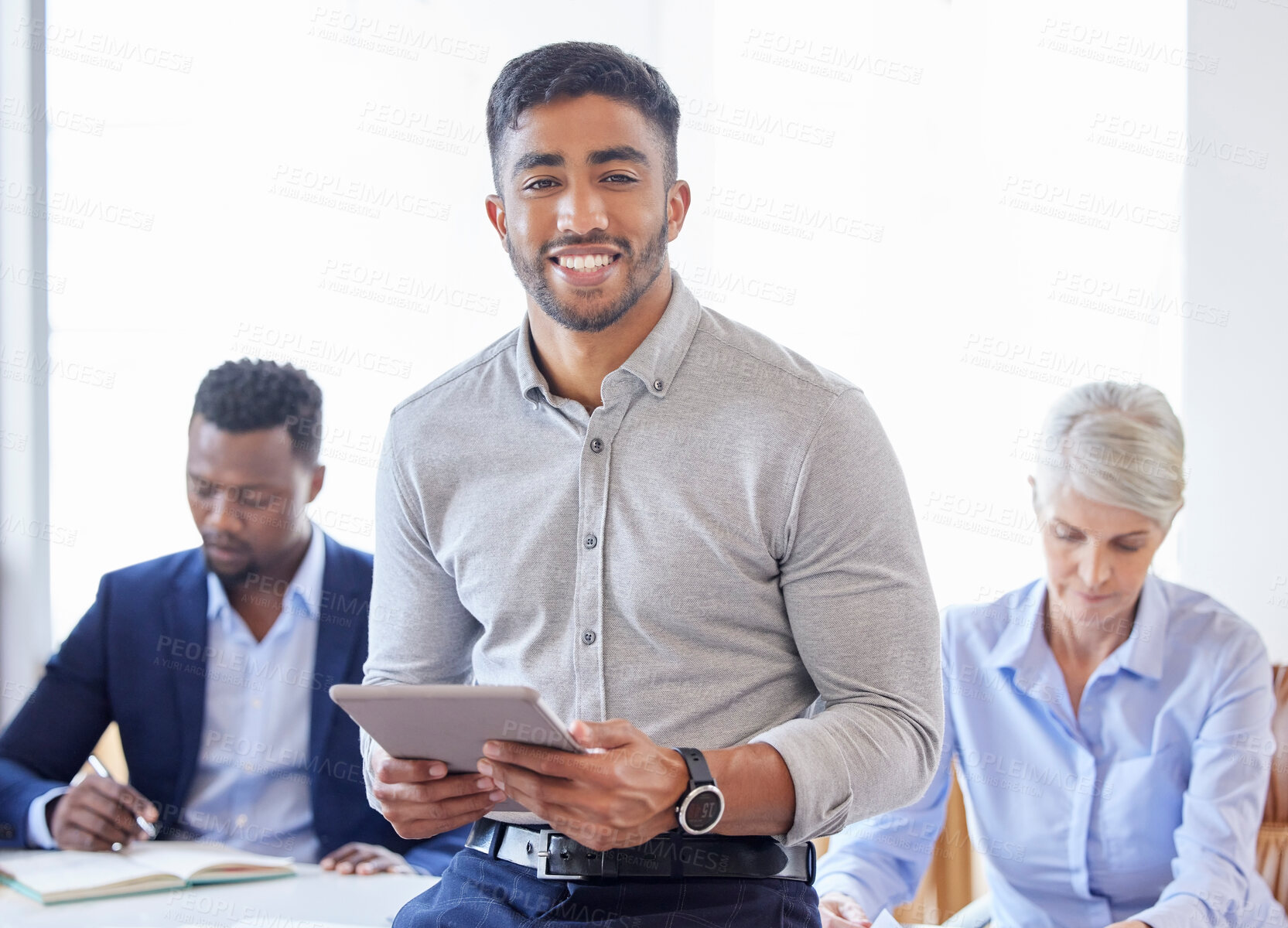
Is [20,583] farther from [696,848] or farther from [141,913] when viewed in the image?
[696,848]

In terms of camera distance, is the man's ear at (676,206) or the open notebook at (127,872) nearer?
the man's ear at (676,206)

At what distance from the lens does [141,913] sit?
1830mm

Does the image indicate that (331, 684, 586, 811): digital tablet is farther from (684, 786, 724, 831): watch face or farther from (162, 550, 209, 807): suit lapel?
(162, 550, 209, 807): suit lapel

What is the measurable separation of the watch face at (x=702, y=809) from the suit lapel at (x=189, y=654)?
1799 millimetres

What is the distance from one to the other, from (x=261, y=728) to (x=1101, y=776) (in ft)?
5.96

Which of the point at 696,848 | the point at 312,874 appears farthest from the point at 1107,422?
the point at 312,874

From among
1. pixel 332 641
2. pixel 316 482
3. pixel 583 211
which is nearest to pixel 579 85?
pixel 583 211

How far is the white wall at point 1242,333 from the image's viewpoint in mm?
2258

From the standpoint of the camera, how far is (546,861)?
1247 mm

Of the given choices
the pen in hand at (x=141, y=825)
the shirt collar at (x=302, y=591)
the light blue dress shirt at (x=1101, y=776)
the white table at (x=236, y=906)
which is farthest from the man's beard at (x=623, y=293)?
the pen in hand at (x=141, y=825)

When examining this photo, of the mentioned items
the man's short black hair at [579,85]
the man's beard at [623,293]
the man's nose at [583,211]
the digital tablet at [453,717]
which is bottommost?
the digital tablet at [453,717]

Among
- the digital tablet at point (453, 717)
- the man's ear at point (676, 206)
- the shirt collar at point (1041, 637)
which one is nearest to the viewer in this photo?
the digital tablet at point (453, 717)

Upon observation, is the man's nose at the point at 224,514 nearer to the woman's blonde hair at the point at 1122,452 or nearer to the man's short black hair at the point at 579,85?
the man's short black hair at the point at 579,85

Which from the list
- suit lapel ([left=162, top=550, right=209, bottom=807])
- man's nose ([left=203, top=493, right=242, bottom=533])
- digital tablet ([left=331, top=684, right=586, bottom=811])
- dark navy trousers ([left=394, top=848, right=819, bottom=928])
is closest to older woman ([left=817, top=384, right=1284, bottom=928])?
dark navy trousers ([left=394, top=848, right=819, bottom=928])
